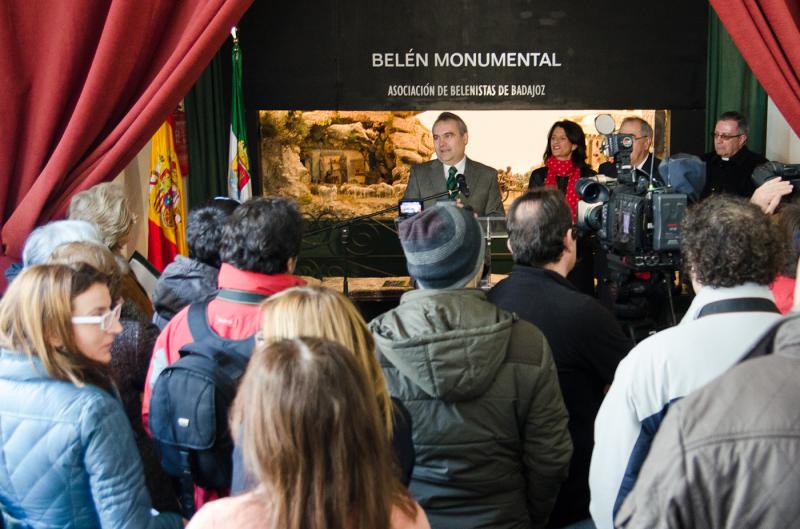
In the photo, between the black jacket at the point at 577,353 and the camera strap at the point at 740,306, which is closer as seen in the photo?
the camera strap at the point at 740,306

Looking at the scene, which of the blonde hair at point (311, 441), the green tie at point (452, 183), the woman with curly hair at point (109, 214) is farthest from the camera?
the green tie at point (452, 183)

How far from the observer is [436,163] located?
18.7 feet

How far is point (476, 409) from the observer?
200 cm

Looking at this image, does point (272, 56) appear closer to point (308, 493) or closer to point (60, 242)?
point (60, 242)

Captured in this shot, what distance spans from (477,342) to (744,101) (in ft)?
17.0

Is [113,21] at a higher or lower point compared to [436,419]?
higher

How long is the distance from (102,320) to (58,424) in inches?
10.7

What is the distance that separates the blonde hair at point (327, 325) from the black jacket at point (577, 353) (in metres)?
0.85

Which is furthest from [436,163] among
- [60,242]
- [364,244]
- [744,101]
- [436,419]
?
[436,419]

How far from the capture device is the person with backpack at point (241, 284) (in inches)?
89.5

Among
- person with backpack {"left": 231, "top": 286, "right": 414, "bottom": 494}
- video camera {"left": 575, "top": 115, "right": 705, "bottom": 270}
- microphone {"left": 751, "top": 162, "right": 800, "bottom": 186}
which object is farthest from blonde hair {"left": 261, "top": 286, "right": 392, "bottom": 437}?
microphone {"left": 751, "top": 162, "right": 800, "bottom": 186}

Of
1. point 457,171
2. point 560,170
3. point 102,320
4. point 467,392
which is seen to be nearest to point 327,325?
point 467,392

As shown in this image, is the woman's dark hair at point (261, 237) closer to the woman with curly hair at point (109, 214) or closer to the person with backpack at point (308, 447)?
the woman with curly hair at point (109, 214)

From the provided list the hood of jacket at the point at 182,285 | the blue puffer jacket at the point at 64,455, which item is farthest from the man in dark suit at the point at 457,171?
the blue puffer jacket at the point at 64,455
